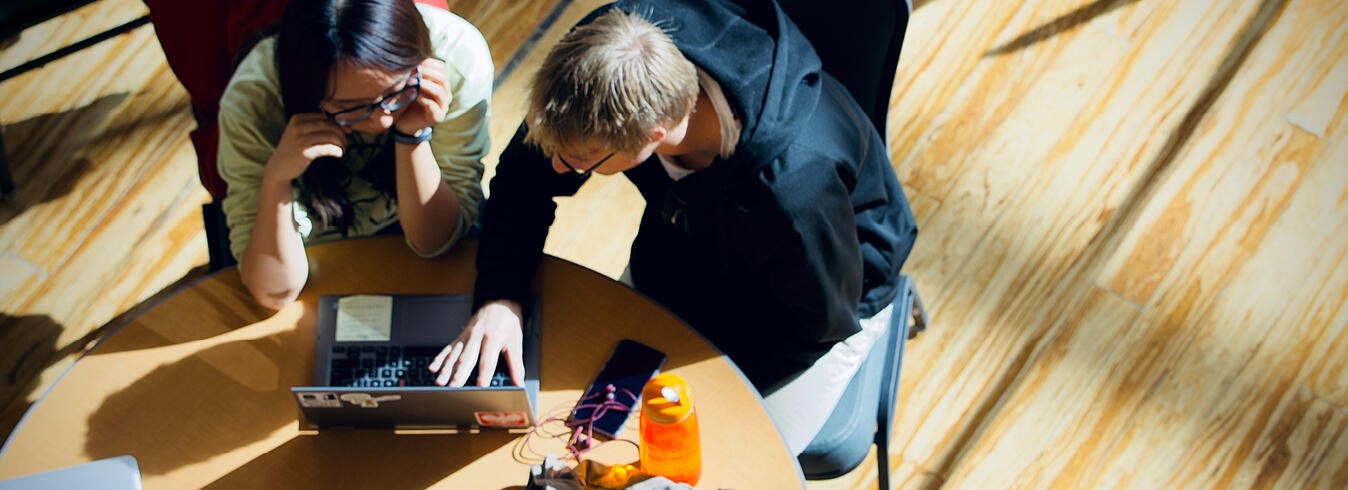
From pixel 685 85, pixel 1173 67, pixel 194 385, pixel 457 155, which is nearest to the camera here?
pixel 685 85

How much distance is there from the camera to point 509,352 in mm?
1423

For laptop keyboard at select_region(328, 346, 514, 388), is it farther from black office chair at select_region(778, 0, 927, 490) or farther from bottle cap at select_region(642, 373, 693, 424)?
black office chair at select_region(778, 0, 927, 490)

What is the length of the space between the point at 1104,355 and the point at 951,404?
38 cm

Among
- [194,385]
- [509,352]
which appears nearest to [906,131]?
[509,352]

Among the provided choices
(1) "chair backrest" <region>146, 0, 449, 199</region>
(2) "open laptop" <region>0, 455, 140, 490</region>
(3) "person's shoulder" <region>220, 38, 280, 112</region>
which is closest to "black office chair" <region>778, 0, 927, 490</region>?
(1) "chair backrest" <region>146, 0, 449, 199</region>

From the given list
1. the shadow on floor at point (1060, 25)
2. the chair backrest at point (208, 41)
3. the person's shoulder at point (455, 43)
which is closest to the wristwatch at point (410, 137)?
the person's shoulder at point (455, 43)

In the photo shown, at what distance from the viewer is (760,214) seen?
1.35 metres

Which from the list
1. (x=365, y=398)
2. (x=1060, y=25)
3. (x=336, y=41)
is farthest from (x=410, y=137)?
(x=1060, y=25)

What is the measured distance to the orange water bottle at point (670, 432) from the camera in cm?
123

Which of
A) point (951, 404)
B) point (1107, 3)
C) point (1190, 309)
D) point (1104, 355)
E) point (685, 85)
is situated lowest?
point (951, 404)

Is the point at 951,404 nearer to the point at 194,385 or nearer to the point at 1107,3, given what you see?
the point at 1107,3

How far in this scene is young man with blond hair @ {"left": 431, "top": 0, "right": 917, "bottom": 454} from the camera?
1268 millimetres

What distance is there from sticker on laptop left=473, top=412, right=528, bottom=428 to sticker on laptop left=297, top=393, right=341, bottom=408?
0.60 ft

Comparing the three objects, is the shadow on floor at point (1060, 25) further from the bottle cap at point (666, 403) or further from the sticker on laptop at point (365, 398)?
the sticker on laptop at point (365, 398)
